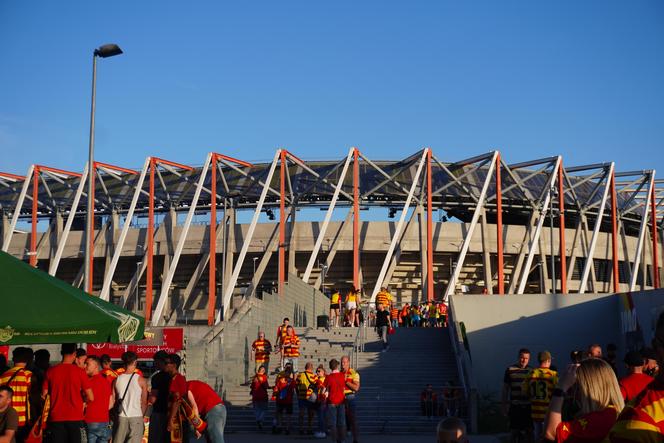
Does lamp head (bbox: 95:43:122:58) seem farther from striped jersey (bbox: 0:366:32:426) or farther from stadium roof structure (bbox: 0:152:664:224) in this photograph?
stadium roof structure (bbox: 0:152:664:224)

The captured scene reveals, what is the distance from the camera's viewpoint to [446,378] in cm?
2362

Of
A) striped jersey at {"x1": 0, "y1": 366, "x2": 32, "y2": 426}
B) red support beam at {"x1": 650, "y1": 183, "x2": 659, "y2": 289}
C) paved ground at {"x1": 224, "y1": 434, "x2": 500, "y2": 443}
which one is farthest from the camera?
red support beam at {"x1": 650, "y1": 183, "x2": 659, "y2": 289}

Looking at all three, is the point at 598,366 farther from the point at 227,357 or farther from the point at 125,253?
the point at 125,253

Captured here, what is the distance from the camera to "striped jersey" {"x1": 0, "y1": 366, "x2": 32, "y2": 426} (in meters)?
9.79

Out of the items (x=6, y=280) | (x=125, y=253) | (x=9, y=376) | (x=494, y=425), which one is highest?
(x=125, y=253)

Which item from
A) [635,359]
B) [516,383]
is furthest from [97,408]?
[635,359]

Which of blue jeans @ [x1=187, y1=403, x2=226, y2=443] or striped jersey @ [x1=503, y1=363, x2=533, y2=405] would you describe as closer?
blue jeans @ [x1=187, y1=403, x2=226, y2=443]

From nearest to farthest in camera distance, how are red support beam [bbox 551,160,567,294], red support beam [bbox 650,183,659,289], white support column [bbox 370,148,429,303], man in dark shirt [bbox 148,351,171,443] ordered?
man in dark shirt [bbox 148,351,171,443], red support beam [bbox 551,160,567,294], white support column [bbox 370,148,429,303], red support beam [bbox 650,183,659,289]

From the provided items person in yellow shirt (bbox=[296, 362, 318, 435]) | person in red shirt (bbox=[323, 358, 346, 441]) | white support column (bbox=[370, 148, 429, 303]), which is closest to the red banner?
person in yellow shirt (bbox=[296, 362, 318, 435])

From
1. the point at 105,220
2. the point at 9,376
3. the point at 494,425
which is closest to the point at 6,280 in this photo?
the point at 9,376

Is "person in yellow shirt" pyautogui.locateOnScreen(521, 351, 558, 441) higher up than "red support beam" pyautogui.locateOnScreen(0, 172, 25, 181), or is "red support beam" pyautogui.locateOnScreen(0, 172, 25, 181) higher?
"red support beam" pyautogui.locateOnScreen(0, 172, 25, 181)

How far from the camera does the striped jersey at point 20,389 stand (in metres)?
9.79

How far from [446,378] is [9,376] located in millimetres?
15412

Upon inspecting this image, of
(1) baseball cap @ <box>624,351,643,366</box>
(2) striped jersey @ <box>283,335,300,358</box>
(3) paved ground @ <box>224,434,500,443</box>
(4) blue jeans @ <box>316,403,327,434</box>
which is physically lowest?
(3) paved ground @ <box>224,434,500,443</box>
